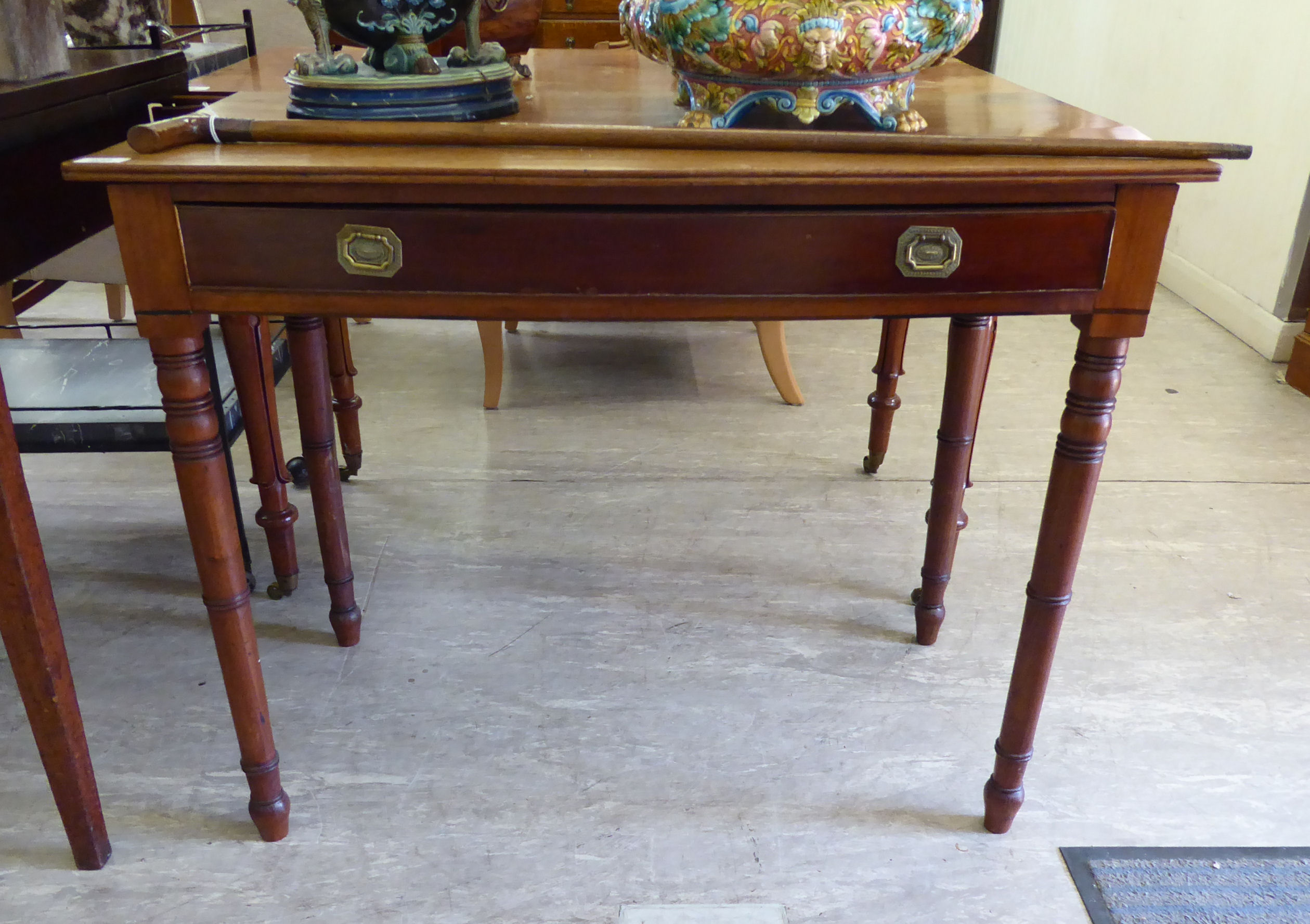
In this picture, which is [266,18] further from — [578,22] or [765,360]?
[765,360]

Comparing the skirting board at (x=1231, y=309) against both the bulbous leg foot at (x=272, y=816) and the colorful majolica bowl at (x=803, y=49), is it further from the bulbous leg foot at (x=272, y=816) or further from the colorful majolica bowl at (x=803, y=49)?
the bulbous leg foot at (x=272, y=816)

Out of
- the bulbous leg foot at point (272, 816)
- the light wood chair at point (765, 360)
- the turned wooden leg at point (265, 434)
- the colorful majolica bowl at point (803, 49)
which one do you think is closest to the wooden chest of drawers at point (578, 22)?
the light wood chair at point (765, 360)

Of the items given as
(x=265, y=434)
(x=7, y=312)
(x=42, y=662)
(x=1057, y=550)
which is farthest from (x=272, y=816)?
(x=7, y=312)

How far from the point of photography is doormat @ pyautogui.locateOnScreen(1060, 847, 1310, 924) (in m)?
1.10

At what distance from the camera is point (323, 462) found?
143 centimetres

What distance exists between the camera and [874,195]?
2.95 ft

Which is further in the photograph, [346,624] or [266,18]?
[266,18]

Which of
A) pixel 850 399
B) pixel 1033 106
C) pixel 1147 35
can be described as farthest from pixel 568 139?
pixel 1147 35

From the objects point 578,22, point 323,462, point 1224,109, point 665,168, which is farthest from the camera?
point 578,22

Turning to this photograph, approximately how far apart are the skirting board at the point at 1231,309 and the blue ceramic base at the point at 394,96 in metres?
2.09

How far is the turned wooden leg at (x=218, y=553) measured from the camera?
3.17ft

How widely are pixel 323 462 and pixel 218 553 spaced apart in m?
0.38

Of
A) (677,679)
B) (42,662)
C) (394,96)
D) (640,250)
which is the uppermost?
(394,96)

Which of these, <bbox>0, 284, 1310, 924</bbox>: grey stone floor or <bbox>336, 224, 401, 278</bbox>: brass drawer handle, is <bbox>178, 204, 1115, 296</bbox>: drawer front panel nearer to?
<bbox>336, 224, 401, 278</bbox>: brass drawer handle
